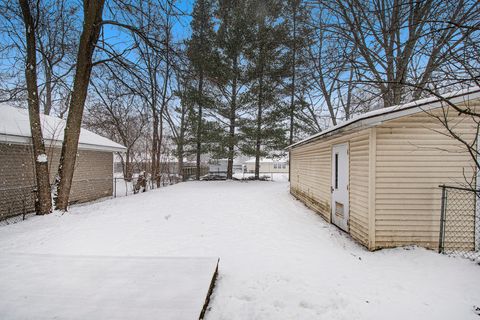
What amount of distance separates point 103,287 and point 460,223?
19.6 feet

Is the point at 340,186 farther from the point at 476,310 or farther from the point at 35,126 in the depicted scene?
the point at 35,126

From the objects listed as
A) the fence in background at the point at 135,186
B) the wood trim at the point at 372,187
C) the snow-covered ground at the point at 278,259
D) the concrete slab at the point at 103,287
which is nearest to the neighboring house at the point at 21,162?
the fence in background at the point at 135,186

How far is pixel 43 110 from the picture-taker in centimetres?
1750

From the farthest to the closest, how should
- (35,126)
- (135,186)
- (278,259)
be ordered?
1. (135,186)
2. (35,126)
3. (278,259)

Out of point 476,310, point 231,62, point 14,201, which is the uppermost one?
point 231,62

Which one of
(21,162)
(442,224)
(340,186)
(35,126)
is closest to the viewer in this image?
(442,224)

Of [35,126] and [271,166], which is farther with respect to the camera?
[271,166]

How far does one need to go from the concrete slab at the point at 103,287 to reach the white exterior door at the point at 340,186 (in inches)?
148

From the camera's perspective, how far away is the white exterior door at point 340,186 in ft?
18.7

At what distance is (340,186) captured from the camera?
6023 millimetres

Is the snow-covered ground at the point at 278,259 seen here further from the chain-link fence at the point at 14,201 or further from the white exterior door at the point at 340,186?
the chain-link fence at the point at 14,201

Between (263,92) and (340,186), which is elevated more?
(263,92)

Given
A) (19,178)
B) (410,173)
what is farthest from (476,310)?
(19,178)

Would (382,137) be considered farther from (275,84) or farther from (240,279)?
(275,84)
